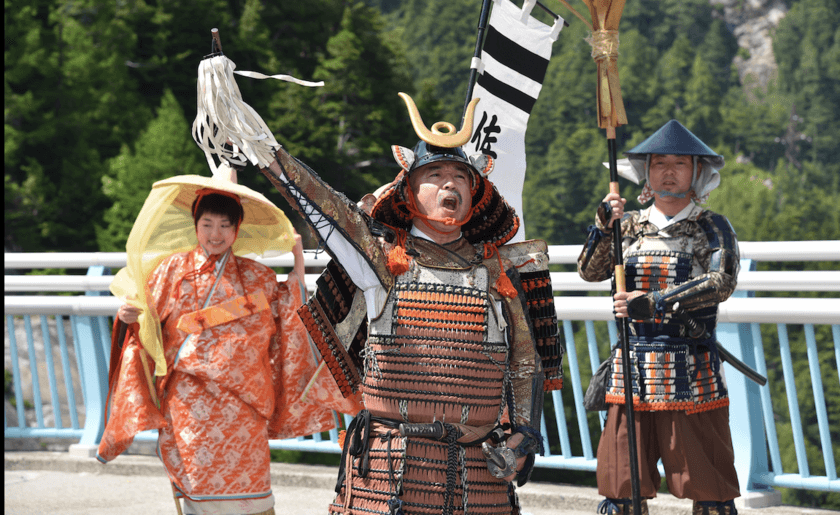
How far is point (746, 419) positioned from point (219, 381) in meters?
2.75

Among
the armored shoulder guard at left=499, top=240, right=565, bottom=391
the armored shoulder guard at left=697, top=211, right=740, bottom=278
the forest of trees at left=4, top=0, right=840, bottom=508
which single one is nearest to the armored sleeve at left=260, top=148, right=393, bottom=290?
the armored shoulder guard at left=499, top=240, right=565, bottom=391

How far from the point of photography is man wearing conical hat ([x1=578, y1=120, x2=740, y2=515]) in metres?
3.97

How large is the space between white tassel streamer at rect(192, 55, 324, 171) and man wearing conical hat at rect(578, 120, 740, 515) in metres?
1.69

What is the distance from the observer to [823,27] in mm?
96375

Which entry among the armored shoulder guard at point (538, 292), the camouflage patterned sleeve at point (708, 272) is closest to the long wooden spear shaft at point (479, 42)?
the camouflage patterned sleeve at point (708, 272)

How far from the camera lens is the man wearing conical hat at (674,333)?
3.97 meters

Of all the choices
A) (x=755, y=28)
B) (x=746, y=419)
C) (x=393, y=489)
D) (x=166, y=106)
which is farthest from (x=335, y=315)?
(x=755, y=28)

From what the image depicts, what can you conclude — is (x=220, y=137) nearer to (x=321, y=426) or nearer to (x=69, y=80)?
(x=321, y=426)

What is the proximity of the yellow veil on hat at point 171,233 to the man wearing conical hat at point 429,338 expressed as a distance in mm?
1444

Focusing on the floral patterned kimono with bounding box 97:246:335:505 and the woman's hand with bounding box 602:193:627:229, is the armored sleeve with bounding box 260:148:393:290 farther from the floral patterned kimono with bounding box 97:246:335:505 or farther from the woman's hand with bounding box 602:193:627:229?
the floral patterned kimono with bounding box 97:246:335:505

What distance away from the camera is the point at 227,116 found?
2.64 meters

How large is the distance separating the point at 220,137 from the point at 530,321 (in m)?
1.17

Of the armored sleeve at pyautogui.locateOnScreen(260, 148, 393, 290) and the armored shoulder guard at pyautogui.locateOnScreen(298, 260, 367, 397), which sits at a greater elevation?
the armored sleeve at pyautogui.locateOnScreen(260, 148, 393, 290)

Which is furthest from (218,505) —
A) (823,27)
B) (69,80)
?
(823,27)
